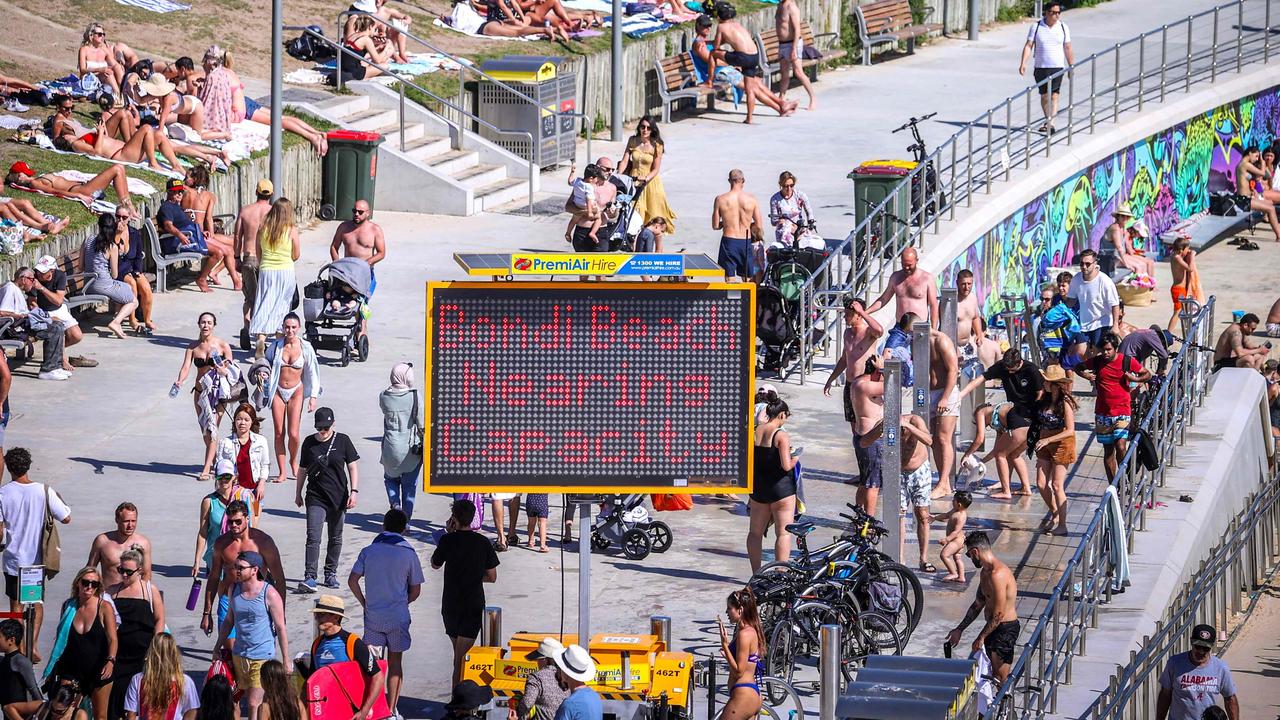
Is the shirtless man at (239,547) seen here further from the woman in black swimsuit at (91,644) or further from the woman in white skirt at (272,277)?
the woman in white skirt at (272,277)

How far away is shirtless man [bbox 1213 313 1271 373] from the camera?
23750 millimetres

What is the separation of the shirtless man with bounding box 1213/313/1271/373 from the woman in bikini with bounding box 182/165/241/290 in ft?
34.5

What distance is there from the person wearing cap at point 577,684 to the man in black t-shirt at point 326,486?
12.6 feet

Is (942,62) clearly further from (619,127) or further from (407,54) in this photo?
(407,54)

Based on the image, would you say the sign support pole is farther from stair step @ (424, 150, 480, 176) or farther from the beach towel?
the beach towel

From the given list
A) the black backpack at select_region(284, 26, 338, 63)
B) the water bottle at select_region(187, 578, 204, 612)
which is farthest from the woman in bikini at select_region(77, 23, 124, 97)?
the water bottle at select_region(187, 578, 204, 612)

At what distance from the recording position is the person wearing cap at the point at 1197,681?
15.0 metres

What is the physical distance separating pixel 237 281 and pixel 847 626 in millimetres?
10512

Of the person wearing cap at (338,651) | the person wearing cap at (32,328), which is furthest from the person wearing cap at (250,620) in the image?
the person wearing cap at (32,328)

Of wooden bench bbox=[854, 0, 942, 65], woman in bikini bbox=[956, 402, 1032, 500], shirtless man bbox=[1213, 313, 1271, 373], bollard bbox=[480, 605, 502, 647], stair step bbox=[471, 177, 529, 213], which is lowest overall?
bollard bbox=[480, 605, 502, 647]

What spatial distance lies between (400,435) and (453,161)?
11226 mm

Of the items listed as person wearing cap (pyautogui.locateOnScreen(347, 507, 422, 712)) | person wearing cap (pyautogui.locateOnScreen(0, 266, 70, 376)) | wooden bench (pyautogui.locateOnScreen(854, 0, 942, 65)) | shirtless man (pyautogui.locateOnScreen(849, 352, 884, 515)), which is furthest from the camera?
wooden bench (pyautogui.locateOnScreen(854, 0, 942, 65))

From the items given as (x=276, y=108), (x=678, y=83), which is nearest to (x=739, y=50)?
(x=678, y=83)

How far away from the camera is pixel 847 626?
15164 mm
